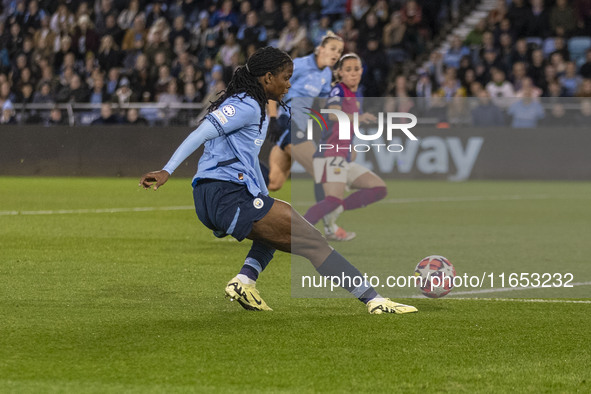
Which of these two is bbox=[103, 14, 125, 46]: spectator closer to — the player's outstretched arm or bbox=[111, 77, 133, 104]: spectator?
bbox=[111, 77, 133, 104]: spectator

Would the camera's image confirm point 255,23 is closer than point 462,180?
No

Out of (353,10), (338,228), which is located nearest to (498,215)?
(338,228)

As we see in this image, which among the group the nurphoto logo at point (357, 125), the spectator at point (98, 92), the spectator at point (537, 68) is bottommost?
the spectator at point (98, 92)

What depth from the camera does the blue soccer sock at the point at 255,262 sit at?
7.04 metres

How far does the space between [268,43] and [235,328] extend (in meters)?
19.0

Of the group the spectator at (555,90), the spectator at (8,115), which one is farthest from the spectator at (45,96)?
the spectator at (555,90)

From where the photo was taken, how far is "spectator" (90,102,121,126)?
22.2 metres

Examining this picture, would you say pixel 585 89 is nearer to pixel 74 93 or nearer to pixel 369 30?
pixel 369 30

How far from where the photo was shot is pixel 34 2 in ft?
93.7

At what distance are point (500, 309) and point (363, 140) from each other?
1388 millimetres

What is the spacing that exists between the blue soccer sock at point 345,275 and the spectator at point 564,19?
17.1m

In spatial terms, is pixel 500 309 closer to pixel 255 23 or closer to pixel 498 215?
pixel 498 215

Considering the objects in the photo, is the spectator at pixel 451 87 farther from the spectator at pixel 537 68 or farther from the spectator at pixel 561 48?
the spectator at pixel 561 48

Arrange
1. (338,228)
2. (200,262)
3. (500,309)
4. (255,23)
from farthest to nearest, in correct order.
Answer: (255,23), (338,228), (200,262), (500,309)
